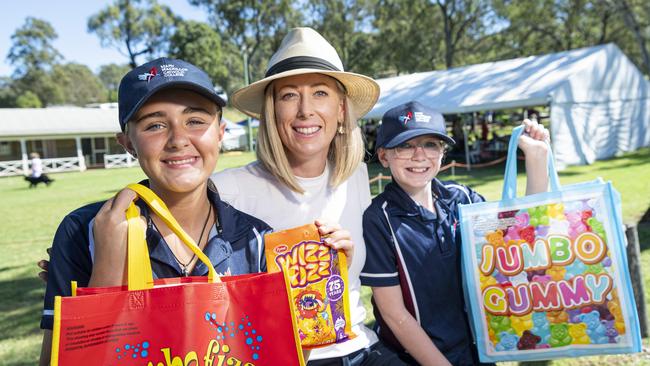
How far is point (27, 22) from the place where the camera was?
6900cm

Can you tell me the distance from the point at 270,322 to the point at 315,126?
1.21 meters

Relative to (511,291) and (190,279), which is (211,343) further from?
(511,291)

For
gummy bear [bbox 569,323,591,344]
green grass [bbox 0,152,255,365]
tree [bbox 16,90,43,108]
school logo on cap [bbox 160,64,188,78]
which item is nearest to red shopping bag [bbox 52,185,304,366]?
school logo on cap [bbox 160,64,188,78]

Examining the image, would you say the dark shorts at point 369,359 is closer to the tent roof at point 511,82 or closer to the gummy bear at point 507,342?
the gummy bear at point 507,342

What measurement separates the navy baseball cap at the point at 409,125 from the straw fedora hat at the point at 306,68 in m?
0.30

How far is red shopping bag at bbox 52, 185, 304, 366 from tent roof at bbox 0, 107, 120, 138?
35995 mm

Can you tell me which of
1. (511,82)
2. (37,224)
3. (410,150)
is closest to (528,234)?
(410,150)

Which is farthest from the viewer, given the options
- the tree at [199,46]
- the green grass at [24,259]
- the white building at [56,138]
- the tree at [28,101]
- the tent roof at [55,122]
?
the tree at [28,101]

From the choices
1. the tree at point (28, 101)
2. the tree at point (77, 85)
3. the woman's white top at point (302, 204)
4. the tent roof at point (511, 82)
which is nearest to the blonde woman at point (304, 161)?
the woman's white top at point (302, 204)

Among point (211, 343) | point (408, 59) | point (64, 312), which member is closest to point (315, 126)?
point (211, 343)

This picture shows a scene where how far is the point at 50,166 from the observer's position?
35.2 metres

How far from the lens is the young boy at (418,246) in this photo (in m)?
2.35

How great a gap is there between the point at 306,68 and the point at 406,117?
547mm

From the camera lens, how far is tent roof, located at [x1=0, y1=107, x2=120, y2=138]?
35.0 m
